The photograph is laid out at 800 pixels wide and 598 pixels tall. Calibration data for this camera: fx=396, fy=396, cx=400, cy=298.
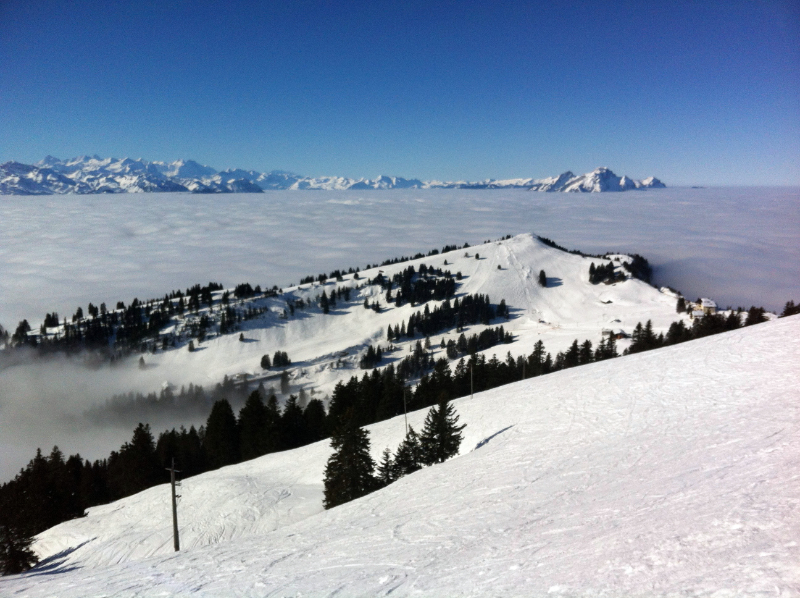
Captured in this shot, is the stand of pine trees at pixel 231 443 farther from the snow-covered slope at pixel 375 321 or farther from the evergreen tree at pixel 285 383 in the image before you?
the evergreen tree at pixel 285 383

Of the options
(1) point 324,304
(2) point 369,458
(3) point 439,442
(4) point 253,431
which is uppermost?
(3) point 439,442

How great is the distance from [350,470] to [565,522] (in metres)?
18.9

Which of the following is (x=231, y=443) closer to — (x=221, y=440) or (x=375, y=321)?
(x=221, y=440)

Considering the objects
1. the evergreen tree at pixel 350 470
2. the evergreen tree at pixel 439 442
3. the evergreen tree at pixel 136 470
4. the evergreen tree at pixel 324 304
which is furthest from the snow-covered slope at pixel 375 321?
the evergreen tree at pixel 350 470

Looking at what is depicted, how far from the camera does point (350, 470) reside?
2769cm

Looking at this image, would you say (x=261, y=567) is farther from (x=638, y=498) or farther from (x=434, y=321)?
(x=434, y=321)

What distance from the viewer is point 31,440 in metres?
130

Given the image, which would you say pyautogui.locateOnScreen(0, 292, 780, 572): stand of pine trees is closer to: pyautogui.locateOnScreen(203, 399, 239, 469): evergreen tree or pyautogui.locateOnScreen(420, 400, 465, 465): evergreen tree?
pyautogui.locateOnScreen(203, 399, 239, 469): evergreen tree

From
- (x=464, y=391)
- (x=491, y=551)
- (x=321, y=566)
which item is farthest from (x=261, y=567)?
(x=464, y=391)

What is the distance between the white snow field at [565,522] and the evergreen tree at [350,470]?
3.58 meters

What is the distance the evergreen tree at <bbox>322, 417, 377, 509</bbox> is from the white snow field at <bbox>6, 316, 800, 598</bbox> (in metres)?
3.58

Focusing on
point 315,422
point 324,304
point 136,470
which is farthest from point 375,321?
point 136,470

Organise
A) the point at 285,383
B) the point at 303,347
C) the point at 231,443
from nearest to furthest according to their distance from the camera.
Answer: the point at 231,443 → the point at 285,383 → the point at 303,347

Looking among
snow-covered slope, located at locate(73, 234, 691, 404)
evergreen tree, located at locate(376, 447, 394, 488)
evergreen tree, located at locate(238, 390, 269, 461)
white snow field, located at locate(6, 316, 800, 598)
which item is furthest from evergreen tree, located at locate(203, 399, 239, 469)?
snow-covered slope, located at locate(73, 234, 691, 404)
